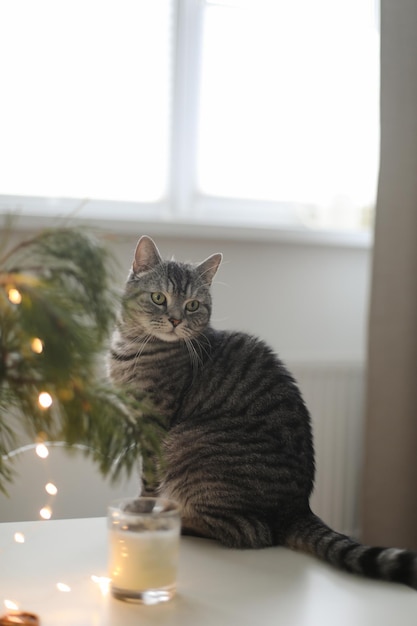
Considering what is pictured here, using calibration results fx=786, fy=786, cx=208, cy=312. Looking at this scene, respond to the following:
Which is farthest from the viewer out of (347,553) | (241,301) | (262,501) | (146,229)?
(241,301)

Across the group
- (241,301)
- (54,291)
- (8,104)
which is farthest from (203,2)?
(54,291)

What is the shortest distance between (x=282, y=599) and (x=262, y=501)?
0.22 metres

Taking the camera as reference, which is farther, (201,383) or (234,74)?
(234,74)

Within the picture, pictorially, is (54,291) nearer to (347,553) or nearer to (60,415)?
(60,415)

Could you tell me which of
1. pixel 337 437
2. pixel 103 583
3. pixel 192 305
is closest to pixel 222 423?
pixel 192 305

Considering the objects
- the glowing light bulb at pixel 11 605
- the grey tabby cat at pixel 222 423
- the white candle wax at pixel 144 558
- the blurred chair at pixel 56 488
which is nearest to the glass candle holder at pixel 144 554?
the white candle wax at pixel 144 558

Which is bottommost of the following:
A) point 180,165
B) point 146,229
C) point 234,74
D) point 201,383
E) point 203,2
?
point 201,383

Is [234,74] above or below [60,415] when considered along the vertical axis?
above

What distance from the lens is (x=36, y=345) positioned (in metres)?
0.66

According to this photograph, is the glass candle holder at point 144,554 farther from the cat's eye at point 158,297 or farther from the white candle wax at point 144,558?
the cat's eye at point 158,297

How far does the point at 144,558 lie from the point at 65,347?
1.00 feet

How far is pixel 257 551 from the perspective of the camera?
1049mm

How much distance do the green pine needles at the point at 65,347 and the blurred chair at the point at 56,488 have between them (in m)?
0.77

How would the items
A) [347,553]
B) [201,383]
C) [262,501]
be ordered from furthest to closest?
[201,383] < [262,501] < [347,553]
